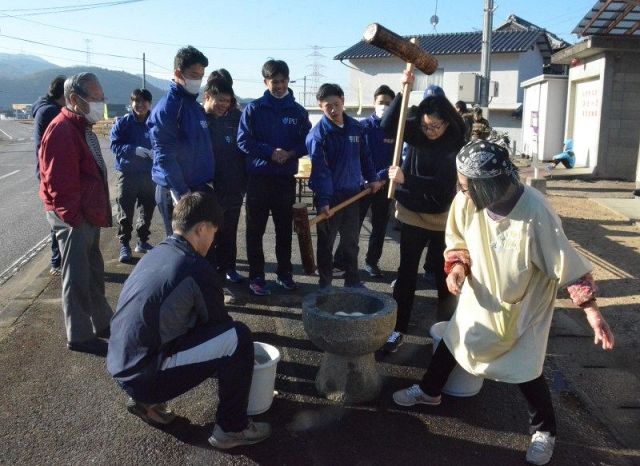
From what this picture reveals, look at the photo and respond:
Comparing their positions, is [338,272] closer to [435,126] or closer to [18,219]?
[435,126]

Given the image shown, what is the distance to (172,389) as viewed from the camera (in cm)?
285

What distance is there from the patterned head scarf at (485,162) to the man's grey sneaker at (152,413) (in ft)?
7.07

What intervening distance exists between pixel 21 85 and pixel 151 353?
225858mm

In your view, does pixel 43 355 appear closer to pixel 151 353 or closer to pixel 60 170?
pixel 60 170

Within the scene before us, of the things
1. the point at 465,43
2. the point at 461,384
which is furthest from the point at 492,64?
the point at 461,384

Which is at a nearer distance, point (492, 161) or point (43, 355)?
point (492, 161)

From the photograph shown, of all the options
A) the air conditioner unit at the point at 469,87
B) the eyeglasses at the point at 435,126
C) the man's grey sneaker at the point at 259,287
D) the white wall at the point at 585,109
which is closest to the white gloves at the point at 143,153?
the man's grey sneaker at the point at 259,287

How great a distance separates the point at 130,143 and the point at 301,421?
4.47 m

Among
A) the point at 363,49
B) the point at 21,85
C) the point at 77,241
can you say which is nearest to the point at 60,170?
the point at 77,241

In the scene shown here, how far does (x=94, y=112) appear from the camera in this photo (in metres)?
4.12

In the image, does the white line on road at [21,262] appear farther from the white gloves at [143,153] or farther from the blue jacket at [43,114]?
the white gloves at [143,153]

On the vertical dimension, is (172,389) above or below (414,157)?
below

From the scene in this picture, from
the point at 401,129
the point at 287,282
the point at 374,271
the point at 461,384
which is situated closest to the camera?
the point at 461,384

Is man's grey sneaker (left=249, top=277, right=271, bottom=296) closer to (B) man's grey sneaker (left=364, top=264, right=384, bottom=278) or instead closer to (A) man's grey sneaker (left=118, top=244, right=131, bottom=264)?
(B) man's grey sneaker (left=364, top=264, right=384, bottom=278)
